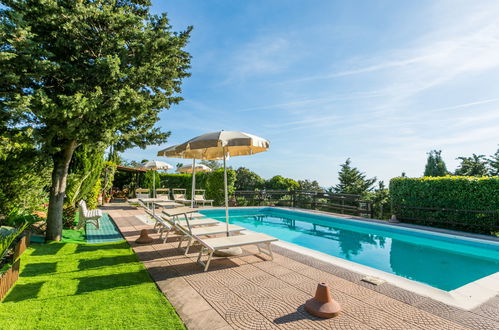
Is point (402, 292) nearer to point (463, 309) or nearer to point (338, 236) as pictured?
point (463, 309)

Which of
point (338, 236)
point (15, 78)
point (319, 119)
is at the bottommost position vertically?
point (338, 236)

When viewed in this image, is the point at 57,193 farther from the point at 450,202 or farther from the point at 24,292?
the point at 450,202

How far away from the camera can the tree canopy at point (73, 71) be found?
4.65 meters

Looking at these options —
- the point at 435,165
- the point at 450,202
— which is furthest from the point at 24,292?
the point at 435,165

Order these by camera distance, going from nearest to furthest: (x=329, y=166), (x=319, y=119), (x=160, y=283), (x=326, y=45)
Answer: (x=160, y=283) < (x=326, y=45) < (x=319, y=119) < (x=329, y=166)

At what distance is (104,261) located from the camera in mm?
5066

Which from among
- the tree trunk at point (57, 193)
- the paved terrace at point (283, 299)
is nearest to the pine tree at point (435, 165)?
the paved terrace at point (283, 299)

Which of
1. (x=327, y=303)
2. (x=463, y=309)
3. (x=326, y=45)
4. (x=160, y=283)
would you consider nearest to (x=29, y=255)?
(x=160, y=283)

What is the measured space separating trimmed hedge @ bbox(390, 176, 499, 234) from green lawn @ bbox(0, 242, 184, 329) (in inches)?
448

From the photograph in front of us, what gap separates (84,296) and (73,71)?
4.64m

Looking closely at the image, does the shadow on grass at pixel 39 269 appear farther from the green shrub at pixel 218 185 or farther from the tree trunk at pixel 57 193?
the green shrub at pixel 218 185

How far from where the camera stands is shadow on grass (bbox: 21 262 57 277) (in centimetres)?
425

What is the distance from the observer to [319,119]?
20016mm

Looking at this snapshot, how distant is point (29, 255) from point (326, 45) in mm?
12151
